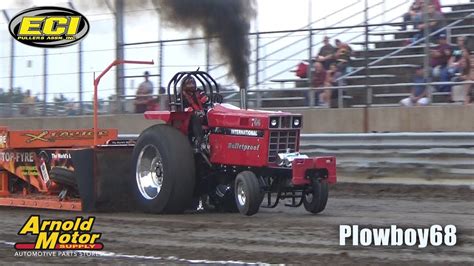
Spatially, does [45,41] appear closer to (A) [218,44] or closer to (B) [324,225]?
(A) [218,44]

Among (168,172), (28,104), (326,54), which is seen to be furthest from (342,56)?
(28,104)

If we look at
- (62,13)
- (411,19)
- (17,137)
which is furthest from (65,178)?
(411,19)

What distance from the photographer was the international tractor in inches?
362

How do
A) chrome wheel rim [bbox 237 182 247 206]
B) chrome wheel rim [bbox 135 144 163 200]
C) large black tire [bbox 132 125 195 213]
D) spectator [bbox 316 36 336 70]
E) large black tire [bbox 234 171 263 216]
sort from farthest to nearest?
1. spectator [bbox 316 36 336 70]
2. chrome wheel rim [bbox 135 144 163 200]
3. large black tire [bbox 132 125 195 213]
4. chrome wheel rim [bbox 237 182 247 206]
5. large black tire [bbox 234 171 263 216]

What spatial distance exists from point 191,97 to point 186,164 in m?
0.82

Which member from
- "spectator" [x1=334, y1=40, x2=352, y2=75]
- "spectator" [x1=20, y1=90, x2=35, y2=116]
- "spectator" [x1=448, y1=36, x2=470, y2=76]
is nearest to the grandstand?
"spectator" [x1=334, y1=40, x2=352, y2=75]

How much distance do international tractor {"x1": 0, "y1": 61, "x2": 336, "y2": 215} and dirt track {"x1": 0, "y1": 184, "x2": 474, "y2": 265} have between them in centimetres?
22

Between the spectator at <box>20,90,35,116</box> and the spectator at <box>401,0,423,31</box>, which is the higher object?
the spectator at <box>401,0,423,31</box>

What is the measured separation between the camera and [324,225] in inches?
329

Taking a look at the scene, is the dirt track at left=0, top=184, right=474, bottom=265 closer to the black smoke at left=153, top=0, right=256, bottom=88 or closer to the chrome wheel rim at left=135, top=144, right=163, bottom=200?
the chrome wheel rim at left=135, top=144, right=163, bottom=200

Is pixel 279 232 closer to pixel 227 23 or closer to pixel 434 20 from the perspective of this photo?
pixel 227 23

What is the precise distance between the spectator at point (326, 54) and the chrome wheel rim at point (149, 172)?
A: 5420mm

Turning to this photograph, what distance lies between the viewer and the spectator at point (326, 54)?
1461cm

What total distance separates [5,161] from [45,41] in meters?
7.06
